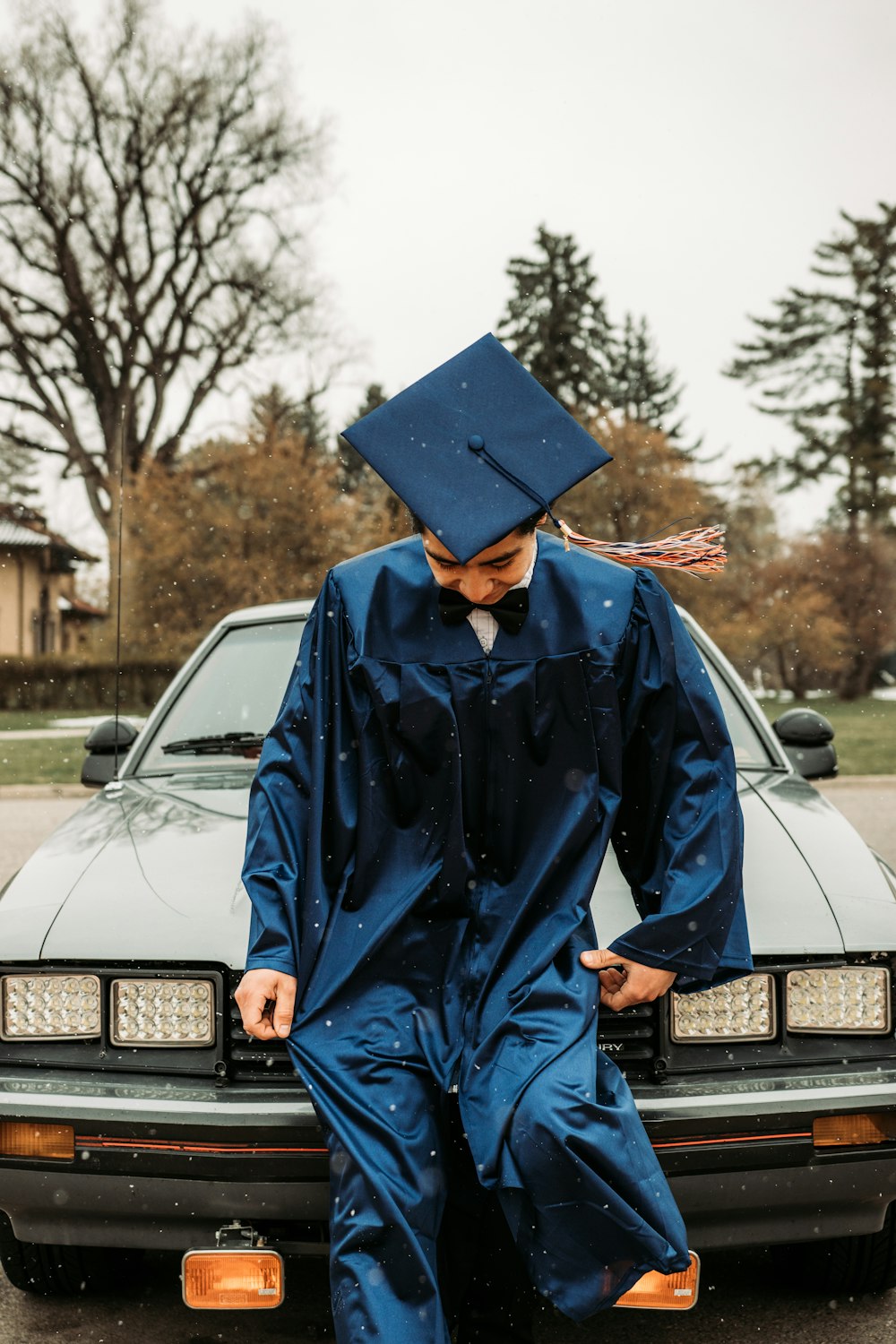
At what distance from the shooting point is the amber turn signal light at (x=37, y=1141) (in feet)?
8.97

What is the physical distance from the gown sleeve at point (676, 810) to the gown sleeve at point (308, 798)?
21.0 inches

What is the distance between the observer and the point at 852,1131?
2.79 m

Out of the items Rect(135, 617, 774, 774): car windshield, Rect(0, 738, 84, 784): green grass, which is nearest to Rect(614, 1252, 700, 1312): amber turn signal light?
Rect(135, 617, 774, 774): car windshield

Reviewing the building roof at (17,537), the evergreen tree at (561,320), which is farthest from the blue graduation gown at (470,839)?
the building roof at (17,537)

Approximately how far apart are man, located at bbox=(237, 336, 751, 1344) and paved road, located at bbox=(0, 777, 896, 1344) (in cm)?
83

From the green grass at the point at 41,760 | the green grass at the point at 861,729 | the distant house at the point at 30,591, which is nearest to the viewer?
the green grass at the point at 41,760

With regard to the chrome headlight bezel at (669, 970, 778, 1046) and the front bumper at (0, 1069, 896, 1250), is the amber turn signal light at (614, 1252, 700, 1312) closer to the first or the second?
the front bumper at (0, 1069, 896, 1250)

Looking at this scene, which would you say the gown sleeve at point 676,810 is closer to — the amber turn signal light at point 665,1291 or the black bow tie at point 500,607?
the black bow tie at point 500,607

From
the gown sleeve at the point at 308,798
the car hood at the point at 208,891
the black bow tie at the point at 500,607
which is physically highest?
the black bow tie at the point at 500,607

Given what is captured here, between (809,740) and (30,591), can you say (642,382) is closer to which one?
(30,591)

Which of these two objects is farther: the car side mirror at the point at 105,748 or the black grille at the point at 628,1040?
the car side mirror at the point at 105,748

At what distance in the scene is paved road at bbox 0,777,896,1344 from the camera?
320cm

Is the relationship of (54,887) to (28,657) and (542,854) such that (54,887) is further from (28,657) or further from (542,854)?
(28,657)

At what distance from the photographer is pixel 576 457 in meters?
2.51
